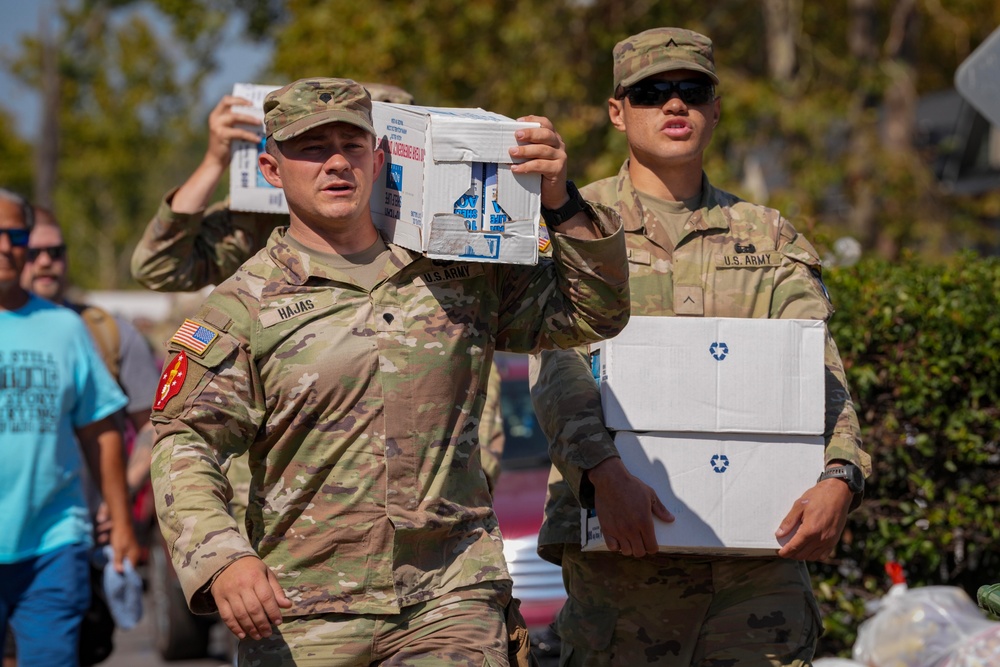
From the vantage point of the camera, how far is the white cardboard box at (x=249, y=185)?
16.6 feet

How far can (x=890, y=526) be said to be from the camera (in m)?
5.77

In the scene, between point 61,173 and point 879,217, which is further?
point 61,173

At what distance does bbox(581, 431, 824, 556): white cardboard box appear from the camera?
3.87 meters

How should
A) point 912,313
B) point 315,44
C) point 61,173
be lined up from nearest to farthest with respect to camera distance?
point 912,313 < point 315,44 < point 61,173

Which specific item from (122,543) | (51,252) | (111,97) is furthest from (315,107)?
(111,97)

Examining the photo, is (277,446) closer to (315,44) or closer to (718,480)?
(718,480)

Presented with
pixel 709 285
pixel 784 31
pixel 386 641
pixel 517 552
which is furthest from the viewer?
pixel 784 31

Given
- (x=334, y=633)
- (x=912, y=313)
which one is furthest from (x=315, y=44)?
(x=334, y=633)

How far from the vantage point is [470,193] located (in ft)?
10.9

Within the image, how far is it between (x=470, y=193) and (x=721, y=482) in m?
1.19

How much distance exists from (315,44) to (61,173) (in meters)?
43.5

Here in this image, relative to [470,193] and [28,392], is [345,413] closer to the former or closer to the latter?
[470,193]

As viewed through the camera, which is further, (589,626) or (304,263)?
(589,626)

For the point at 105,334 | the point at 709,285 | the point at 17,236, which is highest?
the point at 17,236
